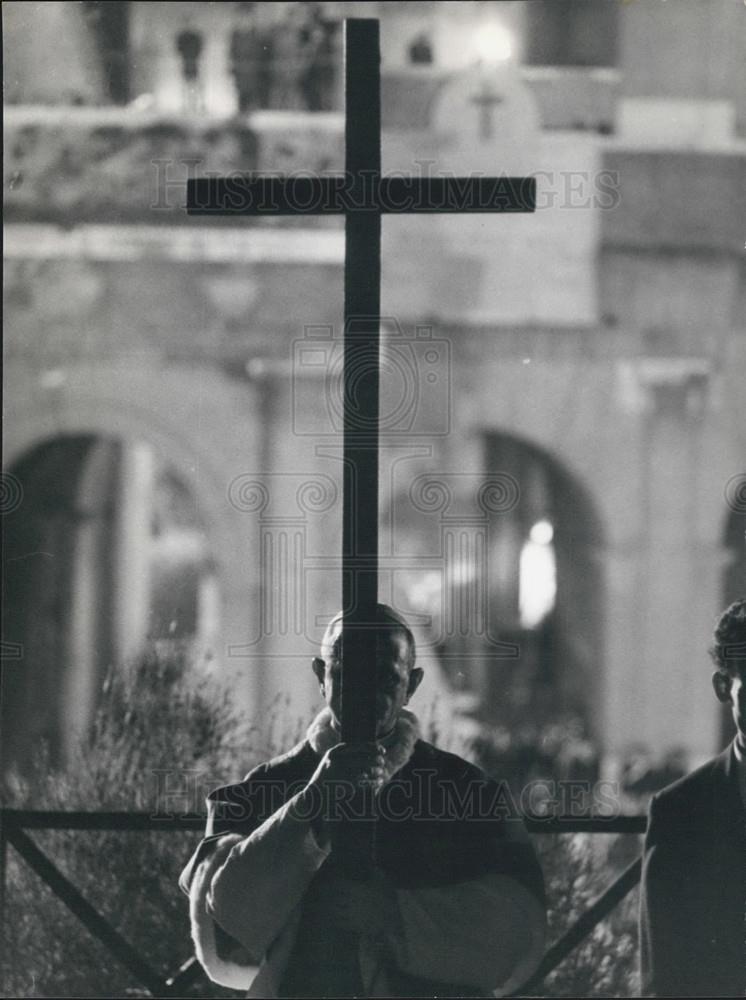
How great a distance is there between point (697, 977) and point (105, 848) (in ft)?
3.55

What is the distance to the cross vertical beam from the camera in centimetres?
203

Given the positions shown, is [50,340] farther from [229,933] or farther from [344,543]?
[229,933]

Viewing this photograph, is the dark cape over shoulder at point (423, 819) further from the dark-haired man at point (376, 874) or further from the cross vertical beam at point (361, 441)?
the cross vertical beam at point (361, 441)

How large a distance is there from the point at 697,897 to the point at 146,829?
989 millimetres

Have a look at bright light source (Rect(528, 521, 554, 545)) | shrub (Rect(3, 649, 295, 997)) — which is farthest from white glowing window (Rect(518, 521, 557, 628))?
shrub (Rect(3, 649, 295, 997))

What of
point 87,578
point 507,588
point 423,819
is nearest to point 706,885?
point 423,819

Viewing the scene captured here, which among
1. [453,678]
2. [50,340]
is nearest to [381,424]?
[453,678]

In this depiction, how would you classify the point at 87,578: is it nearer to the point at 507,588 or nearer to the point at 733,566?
the point at 507,588

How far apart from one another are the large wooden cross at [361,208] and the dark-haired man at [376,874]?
2.4 inches

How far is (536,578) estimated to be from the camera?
232 centimetres

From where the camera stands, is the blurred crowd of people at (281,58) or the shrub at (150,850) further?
the blurred crowd of people at (281,58)

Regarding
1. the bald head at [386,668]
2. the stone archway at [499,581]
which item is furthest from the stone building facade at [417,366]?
the bald head at [386,668]

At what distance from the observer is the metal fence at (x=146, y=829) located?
2225mm

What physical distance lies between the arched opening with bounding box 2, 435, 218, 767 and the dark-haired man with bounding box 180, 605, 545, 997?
11.9 inches
